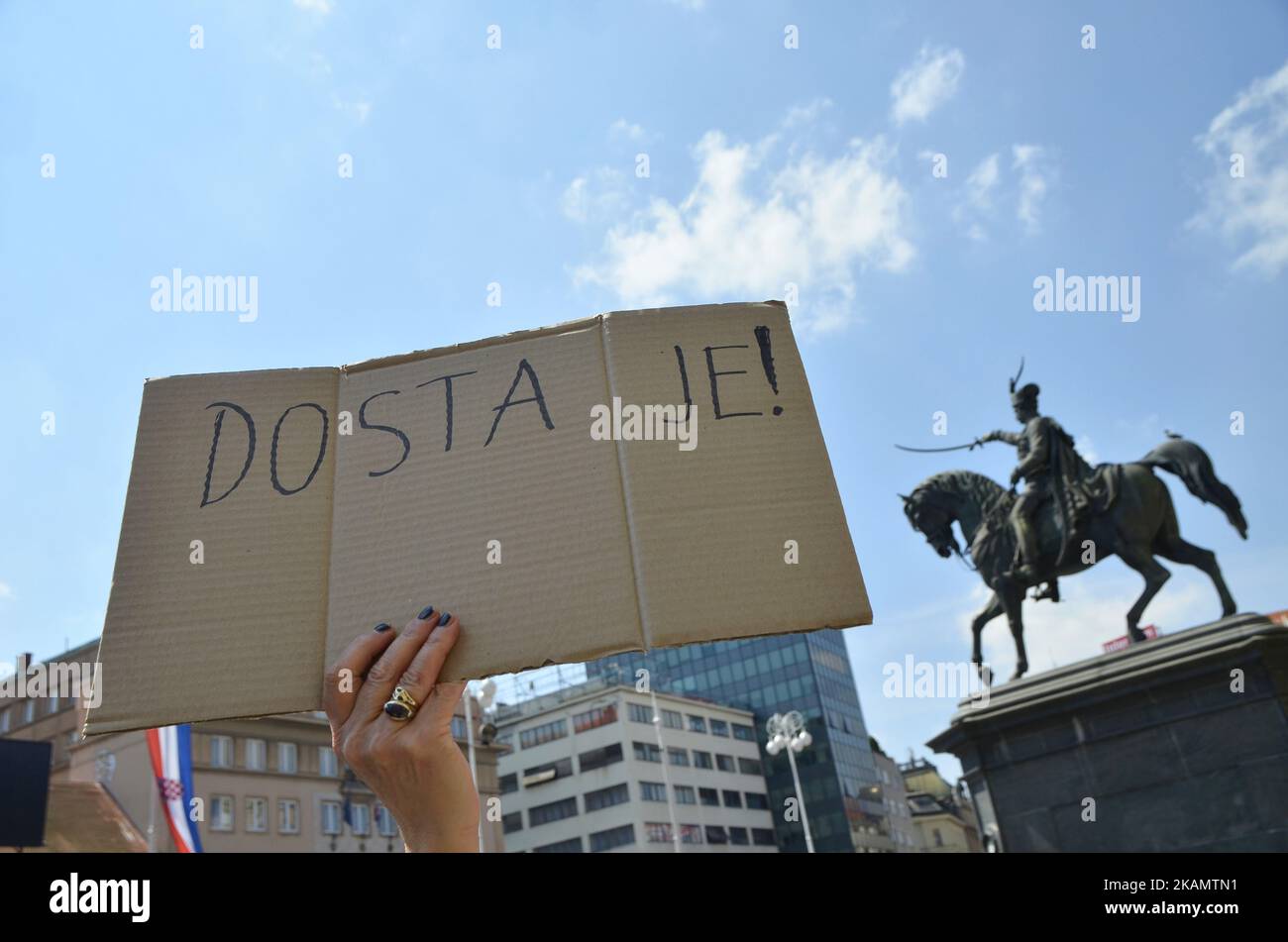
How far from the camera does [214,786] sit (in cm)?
5022

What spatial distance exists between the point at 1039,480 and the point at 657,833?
230 ft

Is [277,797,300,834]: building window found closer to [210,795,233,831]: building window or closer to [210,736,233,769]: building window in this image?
[210,795,233,831]: building window

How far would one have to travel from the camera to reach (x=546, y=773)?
267 feet

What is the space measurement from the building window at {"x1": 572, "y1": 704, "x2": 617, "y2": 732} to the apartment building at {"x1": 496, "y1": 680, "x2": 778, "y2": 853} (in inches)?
3.1

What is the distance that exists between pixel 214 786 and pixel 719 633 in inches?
2164

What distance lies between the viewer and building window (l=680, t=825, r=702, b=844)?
77.7 metres

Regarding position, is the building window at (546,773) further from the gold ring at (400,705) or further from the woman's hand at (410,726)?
the gold ring at (400,705)

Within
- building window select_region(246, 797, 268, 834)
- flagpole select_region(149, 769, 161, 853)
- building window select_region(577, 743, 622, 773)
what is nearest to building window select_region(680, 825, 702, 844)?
building window select_region(577, 743, 622, 773)

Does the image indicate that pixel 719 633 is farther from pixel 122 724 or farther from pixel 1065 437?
pixel 1065 437

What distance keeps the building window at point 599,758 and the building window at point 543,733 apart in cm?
296

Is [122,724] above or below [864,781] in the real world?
below

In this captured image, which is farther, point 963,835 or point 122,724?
point 963,835

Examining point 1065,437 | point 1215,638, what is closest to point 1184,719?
point 1215,638

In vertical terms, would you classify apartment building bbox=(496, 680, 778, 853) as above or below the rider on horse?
above
